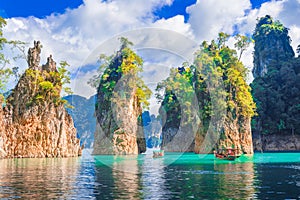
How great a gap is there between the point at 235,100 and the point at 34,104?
3809cm

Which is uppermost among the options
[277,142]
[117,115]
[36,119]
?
[117,115]

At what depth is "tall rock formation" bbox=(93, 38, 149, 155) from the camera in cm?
7600

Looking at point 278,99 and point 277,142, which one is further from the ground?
point 278,99

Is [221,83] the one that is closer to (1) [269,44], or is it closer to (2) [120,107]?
(2) [120,107]

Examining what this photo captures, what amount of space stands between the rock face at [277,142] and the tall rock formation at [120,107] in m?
28.4

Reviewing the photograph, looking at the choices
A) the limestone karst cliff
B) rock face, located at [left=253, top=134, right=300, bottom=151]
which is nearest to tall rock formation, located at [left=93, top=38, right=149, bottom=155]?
the limestone karst cliff

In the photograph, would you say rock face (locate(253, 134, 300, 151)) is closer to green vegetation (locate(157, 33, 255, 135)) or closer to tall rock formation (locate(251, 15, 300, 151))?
tall rock formation (locate(251, 15, 300, 151))

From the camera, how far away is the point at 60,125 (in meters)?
64.3

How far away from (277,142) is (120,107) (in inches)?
1528

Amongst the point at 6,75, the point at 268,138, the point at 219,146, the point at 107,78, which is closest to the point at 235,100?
Result: the point at 219,146

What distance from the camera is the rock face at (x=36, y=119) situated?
5884 cm

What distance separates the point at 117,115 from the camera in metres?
77.0

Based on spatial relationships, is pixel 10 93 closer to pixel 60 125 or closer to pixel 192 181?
pixel 60 125

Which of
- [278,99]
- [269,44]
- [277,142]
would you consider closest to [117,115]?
[278,99]
